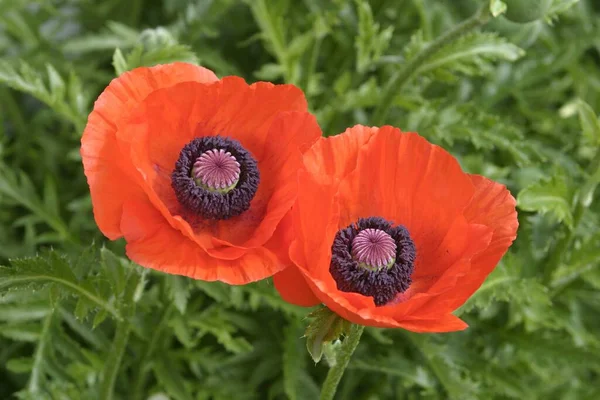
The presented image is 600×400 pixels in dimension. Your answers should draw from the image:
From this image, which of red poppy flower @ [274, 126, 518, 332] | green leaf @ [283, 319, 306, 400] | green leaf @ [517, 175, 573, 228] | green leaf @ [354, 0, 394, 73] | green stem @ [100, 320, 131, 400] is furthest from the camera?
green leaf @ [354, 0, 394, 73]

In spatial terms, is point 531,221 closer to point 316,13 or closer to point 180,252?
point 316,13

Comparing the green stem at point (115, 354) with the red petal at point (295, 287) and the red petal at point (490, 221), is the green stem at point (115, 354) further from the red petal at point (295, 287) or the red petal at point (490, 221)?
the red petal at point (490, 221)

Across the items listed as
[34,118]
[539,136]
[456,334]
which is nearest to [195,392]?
[456,334]

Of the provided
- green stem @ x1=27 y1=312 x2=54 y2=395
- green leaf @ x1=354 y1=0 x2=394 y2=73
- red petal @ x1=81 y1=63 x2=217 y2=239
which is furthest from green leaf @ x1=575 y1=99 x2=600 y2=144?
green stem @ x1=27 y1=312 x2=54 y2=395

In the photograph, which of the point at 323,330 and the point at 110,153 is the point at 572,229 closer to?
the point at 323,330

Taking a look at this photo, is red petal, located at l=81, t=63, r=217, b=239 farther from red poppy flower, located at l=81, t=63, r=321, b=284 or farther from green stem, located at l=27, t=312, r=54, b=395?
green stem, located at l=27, t=312, r=54, b=395

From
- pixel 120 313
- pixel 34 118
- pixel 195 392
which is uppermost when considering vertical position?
pixel 120 313
